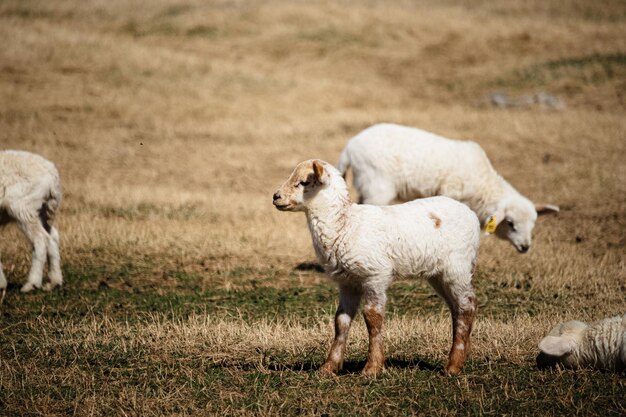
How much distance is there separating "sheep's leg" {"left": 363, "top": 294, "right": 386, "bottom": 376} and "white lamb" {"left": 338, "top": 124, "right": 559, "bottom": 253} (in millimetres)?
5729

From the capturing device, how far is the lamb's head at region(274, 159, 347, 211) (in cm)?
680

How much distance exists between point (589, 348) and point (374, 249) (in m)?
2.21

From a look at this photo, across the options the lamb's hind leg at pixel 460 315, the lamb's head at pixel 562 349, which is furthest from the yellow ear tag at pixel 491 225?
the lamb's hind leg at pixel 460 315

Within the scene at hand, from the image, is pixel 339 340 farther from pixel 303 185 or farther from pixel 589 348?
pixel 589 348

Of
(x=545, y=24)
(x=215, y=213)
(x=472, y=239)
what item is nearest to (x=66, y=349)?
(x=472, y=239)

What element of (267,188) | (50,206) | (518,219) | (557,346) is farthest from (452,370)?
(267,188)

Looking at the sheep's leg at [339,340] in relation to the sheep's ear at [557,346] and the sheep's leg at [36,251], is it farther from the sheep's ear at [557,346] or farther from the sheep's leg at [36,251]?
the sheep's leg at [36,251]

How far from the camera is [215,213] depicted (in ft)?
52.5

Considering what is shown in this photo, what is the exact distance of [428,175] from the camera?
12648 millimetres

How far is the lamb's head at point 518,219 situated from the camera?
497 inches

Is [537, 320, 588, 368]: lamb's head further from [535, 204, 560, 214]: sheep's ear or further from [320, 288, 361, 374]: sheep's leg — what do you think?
[535, 204, 560, 214]: sheep's ear

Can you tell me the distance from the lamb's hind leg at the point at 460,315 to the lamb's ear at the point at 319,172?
4.75ft

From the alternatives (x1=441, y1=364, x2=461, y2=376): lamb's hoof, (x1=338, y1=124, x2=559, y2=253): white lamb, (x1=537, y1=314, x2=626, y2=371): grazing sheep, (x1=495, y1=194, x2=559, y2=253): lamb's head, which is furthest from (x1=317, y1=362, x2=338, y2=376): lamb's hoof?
(x1=495, y1=194, x2=559, y2=253): lamb's head

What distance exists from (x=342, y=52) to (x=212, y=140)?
15.5m
